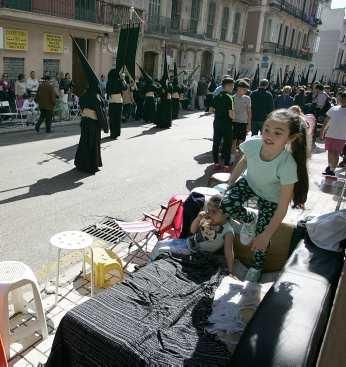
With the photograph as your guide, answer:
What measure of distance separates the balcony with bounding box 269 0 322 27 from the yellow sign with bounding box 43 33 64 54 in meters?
24.3

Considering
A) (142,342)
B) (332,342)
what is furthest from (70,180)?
(332,342)

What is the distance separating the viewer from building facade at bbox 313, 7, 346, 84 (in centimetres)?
5744

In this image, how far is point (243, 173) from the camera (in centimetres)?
368

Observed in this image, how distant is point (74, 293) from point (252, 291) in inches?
72.9

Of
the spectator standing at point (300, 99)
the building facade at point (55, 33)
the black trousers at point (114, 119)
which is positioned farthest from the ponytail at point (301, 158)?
the building facade at point (55, 33)

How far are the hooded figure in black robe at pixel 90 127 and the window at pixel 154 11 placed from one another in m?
17.2

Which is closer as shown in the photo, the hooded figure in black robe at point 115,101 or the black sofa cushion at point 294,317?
the black sofa cushion at point 294,317

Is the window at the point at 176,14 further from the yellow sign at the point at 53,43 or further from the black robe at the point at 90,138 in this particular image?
the black robe at the point at 90,138

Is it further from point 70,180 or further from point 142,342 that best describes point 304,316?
point 70,180

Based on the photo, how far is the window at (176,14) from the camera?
26.0 m

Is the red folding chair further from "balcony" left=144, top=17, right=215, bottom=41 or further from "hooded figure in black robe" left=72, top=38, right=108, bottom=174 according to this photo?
"balcony" left=144, top=17, right=215, bottom=41

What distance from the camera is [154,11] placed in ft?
80.0

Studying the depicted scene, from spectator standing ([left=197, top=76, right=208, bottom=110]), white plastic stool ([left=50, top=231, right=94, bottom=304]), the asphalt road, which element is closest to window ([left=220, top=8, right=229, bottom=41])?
spectator standing ([left=197, top=76, right=208, bottom=110])

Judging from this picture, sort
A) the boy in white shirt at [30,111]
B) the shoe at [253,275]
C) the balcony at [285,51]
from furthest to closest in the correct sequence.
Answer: the balcony at [285,51] < the boy in white shirt at [30,111] < the shoe at [253,275]
